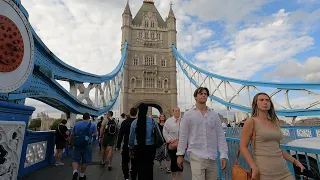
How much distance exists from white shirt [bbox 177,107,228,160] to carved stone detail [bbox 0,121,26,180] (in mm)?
2218

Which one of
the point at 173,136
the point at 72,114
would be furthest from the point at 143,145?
the point at 72,114

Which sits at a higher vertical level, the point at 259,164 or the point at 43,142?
the point at 259,164

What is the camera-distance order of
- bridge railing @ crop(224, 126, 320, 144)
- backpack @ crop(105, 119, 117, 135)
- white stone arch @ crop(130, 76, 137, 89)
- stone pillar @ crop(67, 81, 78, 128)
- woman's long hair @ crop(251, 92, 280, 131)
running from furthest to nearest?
white stone arch @ crop(130, 76, 137, 89)
stone pillar @ crop(67, 81, 78, 128)
bridge railing @ crop(224, 126, 320, 144)
backpack @ crop(105, 119, 117, 135)
woman's long hair @ crop(251, 92, 280, 131)

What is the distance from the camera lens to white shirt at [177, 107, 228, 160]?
214 centimetres

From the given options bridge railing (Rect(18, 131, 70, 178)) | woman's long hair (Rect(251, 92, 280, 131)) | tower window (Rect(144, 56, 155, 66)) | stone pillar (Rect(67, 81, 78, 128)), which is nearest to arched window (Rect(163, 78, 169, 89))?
tower window (Rect(144, 56, 155, 66))

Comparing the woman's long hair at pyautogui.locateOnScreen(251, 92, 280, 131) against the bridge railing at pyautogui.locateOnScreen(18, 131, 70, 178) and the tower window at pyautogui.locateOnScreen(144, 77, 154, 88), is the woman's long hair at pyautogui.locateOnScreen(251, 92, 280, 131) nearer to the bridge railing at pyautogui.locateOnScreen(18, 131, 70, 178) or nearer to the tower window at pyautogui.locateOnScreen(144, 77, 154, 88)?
Result: the bridge railing at pyautogui.locateOnScreen(18, 131, 70, 178)

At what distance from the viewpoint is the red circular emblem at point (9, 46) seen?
2.67m

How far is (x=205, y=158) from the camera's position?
2.07 metres

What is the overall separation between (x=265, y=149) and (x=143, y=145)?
1700mm

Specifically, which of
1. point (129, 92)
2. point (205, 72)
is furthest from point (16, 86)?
point (129, 92)

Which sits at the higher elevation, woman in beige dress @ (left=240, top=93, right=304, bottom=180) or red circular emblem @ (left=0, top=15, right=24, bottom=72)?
red circular emblem @ (left=0, top=15, right=24, bottom=72)

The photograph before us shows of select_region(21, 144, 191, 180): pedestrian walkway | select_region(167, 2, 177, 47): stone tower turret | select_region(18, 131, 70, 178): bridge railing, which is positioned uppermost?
select_region(167, 2, 177, 47): stone tower turret

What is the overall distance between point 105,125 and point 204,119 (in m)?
4.05

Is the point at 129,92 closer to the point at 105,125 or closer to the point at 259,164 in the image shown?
the point at 105,125
